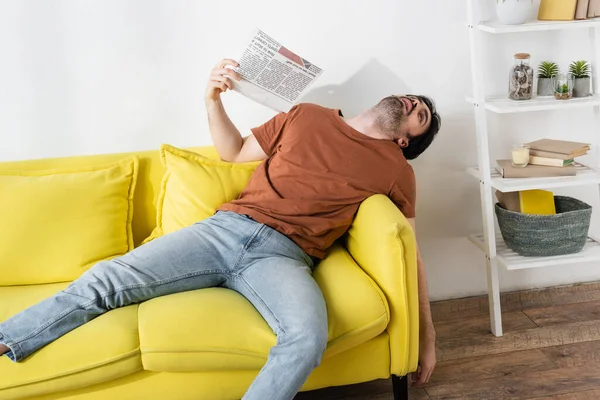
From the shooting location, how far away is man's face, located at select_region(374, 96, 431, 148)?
8.00 ft

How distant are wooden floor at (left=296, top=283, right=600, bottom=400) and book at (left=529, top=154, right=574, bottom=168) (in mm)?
612

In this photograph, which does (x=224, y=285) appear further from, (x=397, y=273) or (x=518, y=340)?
(x=518, y=340)

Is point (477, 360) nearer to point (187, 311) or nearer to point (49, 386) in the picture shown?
point (187, 311)

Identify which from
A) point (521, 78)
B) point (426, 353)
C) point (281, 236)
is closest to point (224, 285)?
point (281, 236)

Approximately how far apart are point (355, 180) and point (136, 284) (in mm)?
762

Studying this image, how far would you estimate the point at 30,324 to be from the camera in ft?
6.31

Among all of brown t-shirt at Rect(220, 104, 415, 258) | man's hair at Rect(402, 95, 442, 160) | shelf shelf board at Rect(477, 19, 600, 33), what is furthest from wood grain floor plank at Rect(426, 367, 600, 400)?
shelf shelf board at Rect(477, 19, 600, 33)

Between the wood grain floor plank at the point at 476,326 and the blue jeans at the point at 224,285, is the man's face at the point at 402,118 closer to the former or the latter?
the blue jeans at the point at 224,285

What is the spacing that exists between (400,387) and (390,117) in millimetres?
863

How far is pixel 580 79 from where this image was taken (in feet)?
8.79

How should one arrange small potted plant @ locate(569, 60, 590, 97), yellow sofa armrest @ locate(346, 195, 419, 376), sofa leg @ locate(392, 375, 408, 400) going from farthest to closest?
small potted plant @ locate(569, 60, 590, 97), sofa leg @ locate(392, 375, 408, 400), yellow sofa armrest @ locate(346, 195, 419, 376)

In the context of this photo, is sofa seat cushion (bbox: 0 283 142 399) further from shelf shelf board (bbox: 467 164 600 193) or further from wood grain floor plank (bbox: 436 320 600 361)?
shelf shelf board (bbox: 467 164 600 193)

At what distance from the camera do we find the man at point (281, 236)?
6.28 ft

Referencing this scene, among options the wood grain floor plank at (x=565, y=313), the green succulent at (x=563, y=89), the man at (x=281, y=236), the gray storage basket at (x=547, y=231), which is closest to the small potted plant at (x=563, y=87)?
the green succulent at (x=563, y=89)
